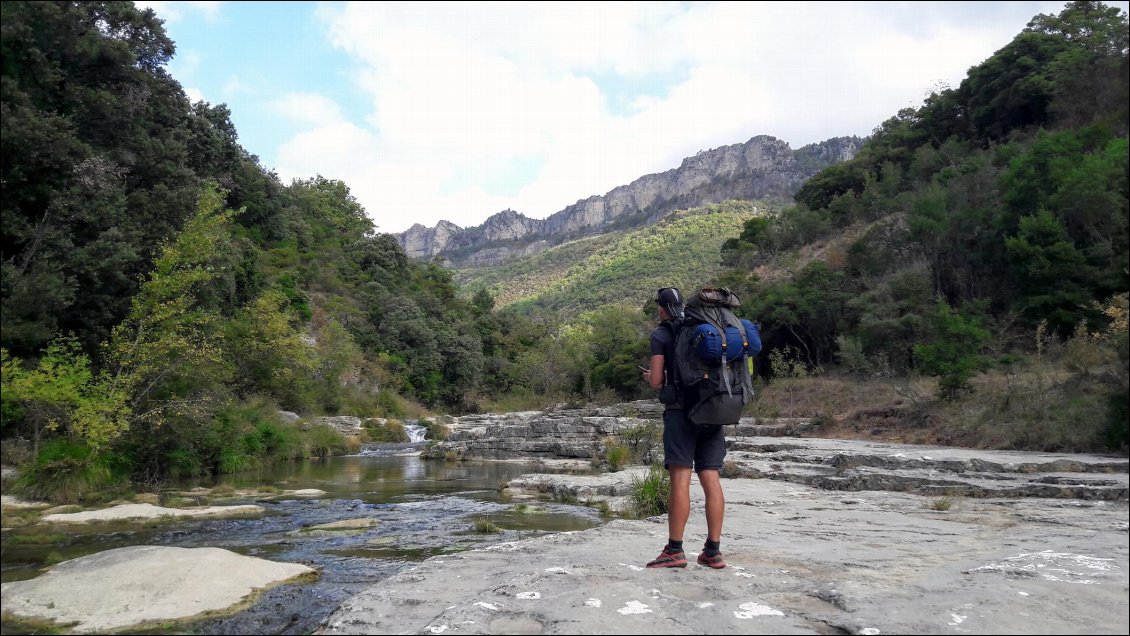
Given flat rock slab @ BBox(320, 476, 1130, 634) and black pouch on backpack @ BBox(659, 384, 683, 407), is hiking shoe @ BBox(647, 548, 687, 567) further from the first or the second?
black pouch on backpack @ BBox(659, 384, 683, 407)

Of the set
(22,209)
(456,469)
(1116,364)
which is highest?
(22,209)

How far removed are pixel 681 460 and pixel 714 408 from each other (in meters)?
0.42

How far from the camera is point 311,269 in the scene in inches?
1800

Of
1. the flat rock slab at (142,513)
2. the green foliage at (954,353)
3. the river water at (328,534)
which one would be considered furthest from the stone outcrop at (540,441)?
the flat rock slab at (142,513)

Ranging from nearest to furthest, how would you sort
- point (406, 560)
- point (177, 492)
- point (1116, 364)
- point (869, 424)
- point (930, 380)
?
point (406, 560) < point (1116, 364) < point (177, 492) < point (869, 424) < point (930, 380)

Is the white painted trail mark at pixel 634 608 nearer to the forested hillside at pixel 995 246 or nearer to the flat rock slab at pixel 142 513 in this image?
the forested hillside at pixel 995 246

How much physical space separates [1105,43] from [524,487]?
109 ft

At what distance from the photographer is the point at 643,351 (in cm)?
4409

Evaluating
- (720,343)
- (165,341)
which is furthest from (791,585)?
(165,341)

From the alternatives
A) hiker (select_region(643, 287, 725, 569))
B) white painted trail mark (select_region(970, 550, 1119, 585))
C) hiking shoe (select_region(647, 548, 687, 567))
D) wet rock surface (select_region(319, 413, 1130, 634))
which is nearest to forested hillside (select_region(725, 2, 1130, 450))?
wet rock surface (select_region(319, 413, 1130, 634))

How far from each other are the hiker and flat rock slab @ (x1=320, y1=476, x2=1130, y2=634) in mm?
161

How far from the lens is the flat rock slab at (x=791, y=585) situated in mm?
2793

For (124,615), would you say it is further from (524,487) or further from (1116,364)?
(1116,364)

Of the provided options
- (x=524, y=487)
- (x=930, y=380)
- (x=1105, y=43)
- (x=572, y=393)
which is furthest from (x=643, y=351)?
(x=524, y=487)
